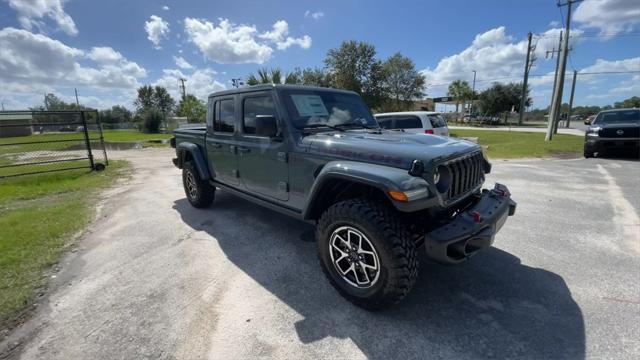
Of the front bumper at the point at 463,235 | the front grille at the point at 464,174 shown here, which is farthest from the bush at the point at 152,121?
the front bumper at the point at 463,235

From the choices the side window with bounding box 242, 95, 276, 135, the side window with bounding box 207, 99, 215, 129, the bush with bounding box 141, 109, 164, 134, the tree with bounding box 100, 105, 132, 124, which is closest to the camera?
the side window with bounding box 242, 95, 276, 135

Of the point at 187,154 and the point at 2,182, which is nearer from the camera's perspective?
the point at 187,154

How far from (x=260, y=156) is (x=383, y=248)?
6.25 ft

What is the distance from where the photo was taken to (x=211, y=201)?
207 inches

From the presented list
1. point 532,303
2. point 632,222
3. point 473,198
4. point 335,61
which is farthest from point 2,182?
point 335,61

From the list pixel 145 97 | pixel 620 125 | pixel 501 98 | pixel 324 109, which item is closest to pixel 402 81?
pixel 501 98

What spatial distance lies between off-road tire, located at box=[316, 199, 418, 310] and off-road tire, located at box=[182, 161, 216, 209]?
321cm

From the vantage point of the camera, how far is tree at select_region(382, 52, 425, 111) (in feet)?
107

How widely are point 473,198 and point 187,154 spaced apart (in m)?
4.51

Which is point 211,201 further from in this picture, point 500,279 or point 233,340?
point 500,279

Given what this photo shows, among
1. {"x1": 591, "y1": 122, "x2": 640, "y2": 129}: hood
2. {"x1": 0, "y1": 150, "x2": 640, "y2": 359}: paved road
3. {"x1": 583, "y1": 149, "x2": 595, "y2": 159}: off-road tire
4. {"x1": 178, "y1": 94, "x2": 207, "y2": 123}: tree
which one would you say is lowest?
{"x1": 0, "y1": 150, "x2": 640, "y2": 359}: paved road

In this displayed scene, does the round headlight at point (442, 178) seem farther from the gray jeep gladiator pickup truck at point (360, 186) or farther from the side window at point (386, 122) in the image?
the side window at point (386, 122)

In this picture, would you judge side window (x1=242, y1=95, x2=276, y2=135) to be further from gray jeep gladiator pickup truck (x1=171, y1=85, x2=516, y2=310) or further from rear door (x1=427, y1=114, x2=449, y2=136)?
rear door (x1=427, y1=114, x2=449, y2=136)

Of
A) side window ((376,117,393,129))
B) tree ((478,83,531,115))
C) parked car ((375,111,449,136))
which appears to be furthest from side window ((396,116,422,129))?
tree ((478,83,531,115))
